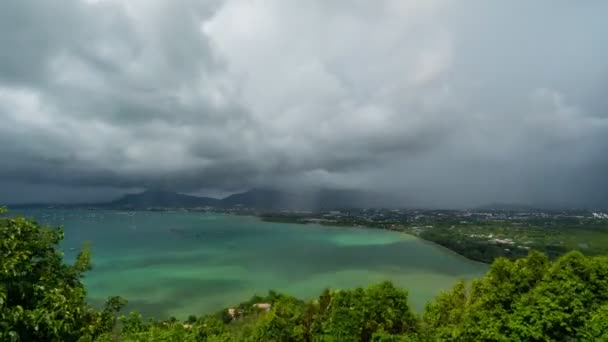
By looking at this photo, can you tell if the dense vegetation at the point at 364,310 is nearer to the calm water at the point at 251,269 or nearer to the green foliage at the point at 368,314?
the green foliage at the point at 368,314

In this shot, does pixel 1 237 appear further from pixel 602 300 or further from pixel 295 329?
pixel 602 300

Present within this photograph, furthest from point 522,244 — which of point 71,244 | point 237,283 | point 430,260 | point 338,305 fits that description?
point 71,244

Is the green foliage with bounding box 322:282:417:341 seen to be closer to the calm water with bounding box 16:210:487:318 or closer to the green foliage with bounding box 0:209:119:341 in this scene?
the green foliage with bounding box 0:209:119:341

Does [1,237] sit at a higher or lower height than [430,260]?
higher

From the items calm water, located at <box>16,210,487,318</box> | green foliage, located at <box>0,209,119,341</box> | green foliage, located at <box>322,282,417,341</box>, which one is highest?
green foliage, located at <box>0,209,119,341</box>

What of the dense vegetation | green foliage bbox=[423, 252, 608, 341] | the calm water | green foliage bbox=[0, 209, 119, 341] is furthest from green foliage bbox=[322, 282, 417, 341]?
the calm water

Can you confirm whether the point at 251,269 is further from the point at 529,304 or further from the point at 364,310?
the point at 529,304
